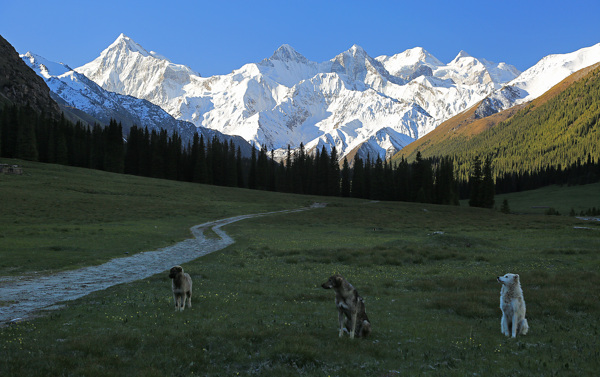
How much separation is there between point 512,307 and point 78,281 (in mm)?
19657

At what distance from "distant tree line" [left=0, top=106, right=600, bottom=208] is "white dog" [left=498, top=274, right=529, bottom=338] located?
116 meters

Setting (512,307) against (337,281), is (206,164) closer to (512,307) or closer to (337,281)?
(337,281)

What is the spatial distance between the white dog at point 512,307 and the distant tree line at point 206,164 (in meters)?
116

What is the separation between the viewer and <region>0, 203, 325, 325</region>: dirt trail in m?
14.3

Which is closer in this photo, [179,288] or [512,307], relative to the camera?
[512,307]

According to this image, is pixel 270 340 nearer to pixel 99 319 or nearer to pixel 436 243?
pixel 99 319

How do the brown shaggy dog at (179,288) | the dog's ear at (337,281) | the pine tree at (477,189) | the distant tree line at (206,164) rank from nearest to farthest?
the dog's ear at (337,281) < the brown shaggy dog at (179,288) < the distant tree line at (206,164) < the pine tree at (477,189)

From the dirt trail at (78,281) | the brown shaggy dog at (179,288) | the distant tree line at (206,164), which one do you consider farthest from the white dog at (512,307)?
the distant tree line at (206,164)

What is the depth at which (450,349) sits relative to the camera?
33.1 ft

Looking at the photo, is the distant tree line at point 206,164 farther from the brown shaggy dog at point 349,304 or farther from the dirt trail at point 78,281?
the brown shaggy dog at point 349,304

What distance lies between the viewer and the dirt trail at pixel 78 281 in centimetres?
1426

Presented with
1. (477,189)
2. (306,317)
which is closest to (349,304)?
(306,317)

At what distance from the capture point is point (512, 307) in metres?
11.3

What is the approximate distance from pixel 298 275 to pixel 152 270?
9.31 meters
